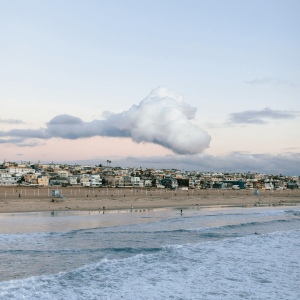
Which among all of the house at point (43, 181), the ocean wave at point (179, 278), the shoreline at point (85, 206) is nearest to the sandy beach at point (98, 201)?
the shoreline at point (85, 206)

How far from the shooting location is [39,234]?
21.3 m

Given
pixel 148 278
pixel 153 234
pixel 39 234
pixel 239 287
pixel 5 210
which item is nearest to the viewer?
pixel 239 287

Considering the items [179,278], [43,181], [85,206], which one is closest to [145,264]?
[179,278]

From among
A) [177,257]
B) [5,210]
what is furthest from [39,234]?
[5,210]

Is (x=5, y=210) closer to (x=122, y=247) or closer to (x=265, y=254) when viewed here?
(x=122, y=247)

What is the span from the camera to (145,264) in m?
15.0

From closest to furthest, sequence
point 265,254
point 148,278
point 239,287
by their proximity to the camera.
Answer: point 239,287 → point 148,278 → point 265,254

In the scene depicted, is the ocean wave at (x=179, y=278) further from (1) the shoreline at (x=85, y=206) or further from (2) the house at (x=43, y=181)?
(2) the house at (x=43, y=181)

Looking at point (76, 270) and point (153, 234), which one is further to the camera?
point (153, 234)

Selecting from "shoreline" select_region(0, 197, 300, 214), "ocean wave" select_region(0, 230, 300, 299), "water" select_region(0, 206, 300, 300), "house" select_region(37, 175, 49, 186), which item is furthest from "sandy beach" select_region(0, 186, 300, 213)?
"house" select_region(37, 175, 49, 186)

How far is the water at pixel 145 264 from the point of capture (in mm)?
11297

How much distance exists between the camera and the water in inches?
445

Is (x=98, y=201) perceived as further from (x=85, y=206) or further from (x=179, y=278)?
(x=179, y=278)

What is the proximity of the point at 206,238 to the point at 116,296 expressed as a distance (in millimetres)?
12468
